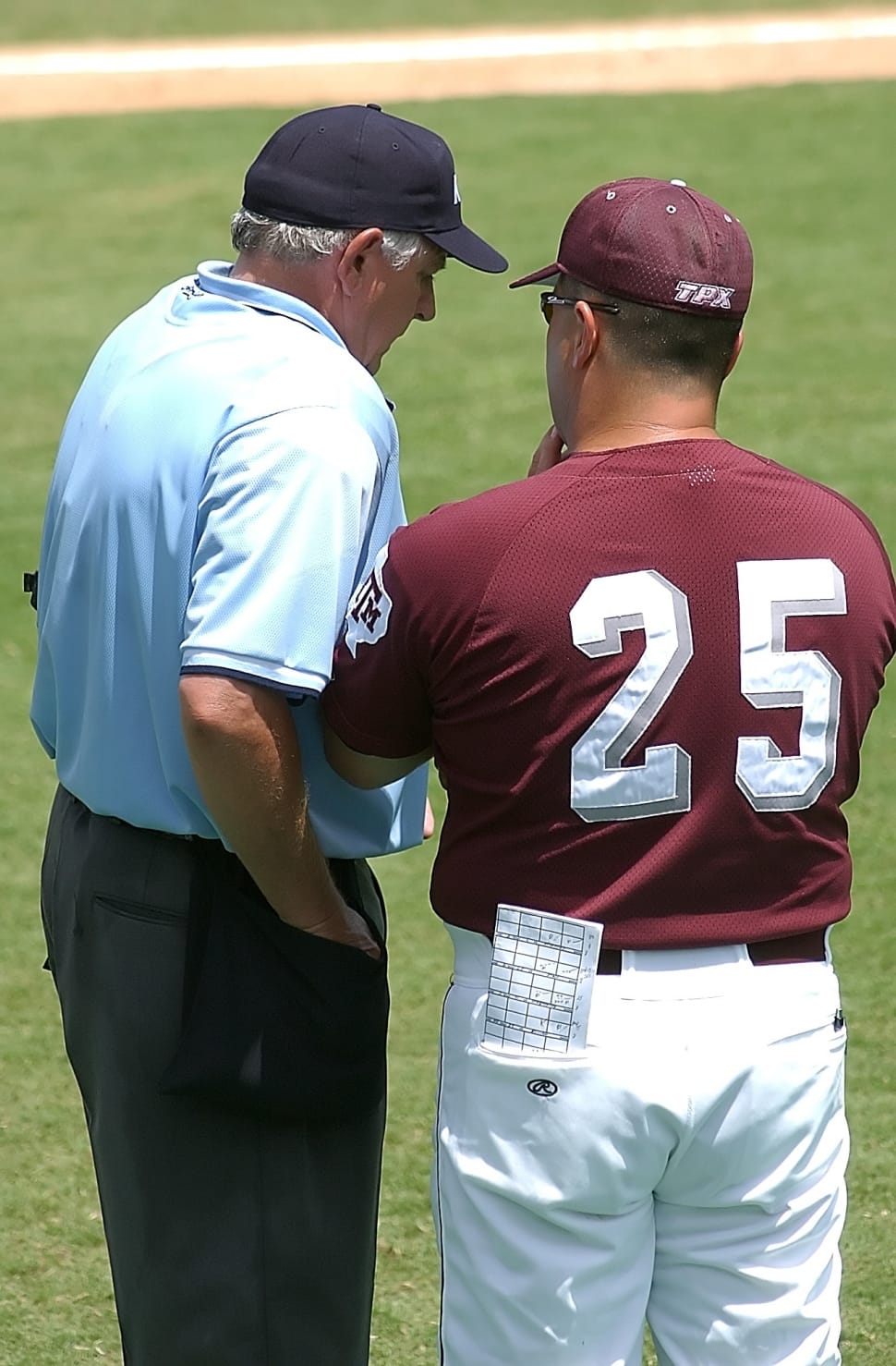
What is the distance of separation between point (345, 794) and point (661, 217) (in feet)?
2.70

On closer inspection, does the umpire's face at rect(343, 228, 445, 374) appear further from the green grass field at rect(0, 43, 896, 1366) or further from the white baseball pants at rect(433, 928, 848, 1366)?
the green grass field at rect(0, 43, 896, 1366)

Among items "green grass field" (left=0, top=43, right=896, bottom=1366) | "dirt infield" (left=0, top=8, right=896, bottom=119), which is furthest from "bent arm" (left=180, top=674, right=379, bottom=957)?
"dirt infield" (left=0, top=8, right=896, bottom=119)

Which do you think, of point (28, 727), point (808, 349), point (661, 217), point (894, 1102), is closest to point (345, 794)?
point (661, 217)

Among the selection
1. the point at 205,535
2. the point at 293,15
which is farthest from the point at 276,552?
the point at 293,15

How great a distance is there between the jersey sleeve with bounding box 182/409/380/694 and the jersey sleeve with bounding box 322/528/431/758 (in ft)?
0.15

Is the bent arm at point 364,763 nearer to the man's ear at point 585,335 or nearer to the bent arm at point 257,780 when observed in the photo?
the bent arm at point 257,780

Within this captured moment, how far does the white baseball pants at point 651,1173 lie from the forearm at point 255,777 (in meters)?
0.24

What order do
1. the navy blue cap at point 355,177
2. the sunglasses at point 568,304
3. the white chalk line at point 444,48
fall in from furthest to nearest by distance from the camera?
1. the white chalk line at point 444,48
2. the navy blue cap at point 355,177
3. the sunglasses at point 568,304

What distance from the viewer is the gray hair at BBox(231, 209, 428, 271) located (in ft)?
8.31

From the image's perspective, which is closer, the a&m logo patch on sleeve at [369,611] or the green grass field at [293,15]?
the a&m logo patch on sleeve at [369,611]

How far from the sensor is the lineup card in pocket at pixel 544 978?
2.20 metres

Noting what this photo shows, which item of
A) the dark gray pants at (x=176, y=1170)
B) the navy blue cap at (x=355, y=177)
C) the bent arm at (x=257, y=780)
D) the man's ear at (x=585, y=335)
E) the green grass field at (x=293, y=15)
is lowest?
the dark gray pants at (x=176, y=1170)

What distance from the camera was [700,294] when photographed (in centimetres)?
224

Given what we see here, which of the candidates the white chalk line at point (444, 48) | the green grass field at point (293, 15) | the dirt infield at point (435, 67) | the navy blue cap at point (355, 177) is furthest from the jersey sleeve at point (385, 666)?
the green grass field at point (293, 15)
